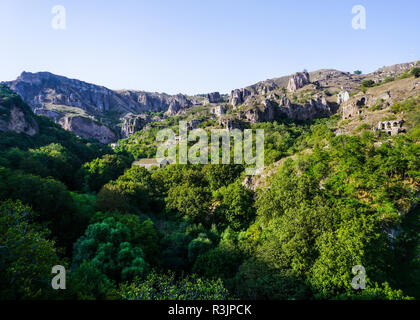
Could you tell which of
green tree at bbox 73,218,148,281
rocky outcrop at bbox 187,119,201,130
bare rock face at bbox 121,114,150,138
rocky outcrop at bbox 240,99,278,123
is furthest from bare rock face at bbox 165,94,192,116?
green tree at bbox 73,218,148,281

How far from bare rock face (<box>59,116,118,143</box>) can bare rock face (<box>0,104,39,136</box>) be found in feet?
189

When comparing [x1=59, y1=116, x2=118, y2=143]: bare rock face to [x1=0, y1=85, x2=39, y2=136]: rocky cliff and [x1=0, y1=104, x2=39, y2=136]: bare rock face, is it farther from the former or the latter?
[x1=0, y1=104, x2=39, y2=136]: bare rock face

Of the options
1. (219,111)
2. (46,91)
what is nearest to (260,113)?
(219,111)

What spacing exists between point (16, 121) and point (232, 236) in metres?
70.4

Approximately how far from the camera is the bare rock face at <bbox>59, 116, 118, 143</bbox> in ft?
400

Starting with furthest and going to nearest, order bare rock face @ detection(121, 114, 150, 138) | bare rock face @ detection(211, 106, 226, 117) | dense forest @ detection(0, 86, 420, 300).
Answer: bare rock face @ detection(121, 114, 150, 138) < bare rock face @ detection(211, 106, 226, 117) < dense forest @ detection(0, 86, 420, 300)

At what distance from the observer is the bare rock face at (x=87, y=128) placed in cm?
12178

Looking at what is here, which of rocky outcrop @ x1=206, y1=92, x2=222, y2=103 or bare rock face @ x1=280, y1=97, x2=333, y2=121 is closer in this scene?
bare rock face @ x1=280, y1=97, x2=333, y2=121

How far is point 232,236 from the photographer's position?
3102cm

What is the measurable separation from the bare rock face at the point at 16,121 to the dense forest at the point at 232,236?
24862 mm
